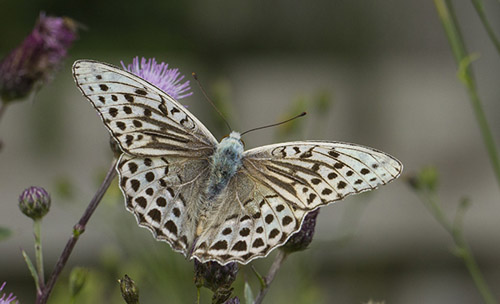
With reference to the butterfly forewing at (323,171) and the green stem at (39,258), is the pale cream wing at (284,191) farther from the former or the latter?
the green stem at (39,258)

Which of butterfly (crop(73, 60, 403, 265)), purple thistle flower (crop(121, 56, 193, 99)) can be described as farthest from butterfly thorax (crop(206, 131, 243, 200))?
purple thistle flower (crop(121, 56, 193, 99))

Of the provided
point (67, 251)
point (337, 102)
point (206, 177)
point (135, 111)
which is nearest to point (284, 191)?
point (206, 177)

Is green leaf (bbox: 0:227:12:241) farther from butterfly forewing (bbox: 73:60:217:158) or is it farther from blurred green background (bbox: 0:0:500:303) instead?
blurred green background (bbox: 0:0:500:303)

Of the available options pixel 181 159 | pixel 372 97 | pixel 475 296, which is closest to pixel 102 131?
pixel 372 97

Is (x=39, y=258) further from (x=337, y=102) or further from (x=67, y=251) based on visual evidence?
(x=337, y=102)

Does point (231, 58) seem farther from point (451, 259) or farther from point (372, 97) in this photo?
point (451, 259)

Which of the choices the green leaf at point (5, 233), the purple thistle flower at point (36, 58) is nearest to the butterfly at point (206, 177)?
the green leaf at point (5, 233)
